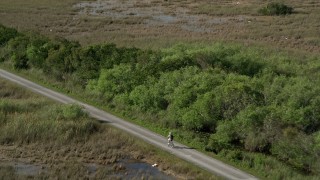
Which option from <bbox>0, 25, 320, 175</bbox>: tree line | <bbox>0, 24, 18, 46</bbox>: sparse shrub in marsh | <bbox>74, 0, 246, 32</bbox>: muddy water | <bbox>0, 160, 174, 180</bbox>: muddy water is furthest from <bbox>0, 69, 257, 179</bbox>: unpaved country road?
<bbox>74, 0, 246, 32</bbox>: muddy water

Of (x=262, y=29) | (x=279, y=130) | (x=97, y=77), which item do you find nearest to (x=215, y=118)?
(x=279, y=130)

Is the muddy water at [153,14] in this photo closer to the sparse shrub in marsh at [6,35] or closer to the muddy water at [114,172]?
the sparse shrub in marsh at [6,35]

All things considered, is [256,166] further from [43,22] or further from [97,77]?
[43,22]

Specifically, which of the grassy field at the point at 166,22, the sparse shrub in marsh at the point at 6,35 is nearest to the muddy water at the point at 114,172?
the grassy field at the point at 166,22

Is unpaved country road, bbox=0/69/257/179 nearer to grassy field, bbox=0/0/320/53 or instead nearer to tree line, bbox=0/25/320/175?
tree line, bbox=0/25/320/175

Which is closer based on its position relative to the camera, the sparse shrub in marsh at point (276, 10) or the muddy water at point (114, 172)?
the muddy water at point (114, 172)

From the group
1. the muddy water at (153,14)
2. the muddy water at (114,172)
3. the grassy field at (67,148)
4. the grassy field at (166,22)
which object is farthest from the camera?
the muddy water at (153,14)
